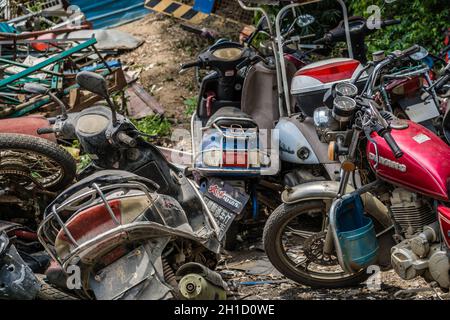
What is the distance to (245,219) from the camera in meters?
5.59

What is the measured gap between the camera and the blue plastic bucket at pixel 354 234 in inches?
170

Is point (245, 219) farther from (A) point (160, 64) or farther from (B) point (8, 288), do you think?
(A) point (160, 64)

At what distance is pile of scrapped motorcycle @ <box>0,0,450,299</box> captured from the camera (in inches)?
157

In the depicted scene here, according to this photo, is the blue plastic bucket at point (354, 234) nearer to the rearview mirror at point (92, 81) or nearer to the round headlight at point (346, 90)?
the round headlight at point (346, 90)

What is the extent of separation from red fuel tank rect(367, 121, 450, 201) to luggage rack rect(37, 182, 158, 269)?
1.40m

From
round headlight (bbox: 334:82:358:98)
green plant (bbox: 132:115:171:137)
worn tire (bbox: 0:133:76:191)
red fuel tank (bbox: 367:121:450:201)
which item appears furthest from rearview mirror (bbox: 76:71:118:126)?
green plant (bbox: 132:115:171:137)

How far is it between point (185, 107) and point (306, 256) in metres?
3.74

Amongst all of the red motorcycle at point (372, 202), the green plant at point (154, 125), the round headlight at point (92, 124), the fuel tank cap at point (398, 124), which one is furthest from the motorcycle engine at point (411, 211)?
the green plant at point (154, 125)

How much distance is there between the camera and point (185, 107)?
26.6 ft

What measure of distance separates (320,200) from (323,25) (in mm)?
4445

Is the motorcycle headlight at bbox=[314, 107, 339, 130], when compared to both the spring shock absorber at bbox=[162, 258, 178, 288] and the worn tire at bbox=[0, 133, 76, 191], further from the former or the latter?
the worn tire at bbox=[0, 133, 76, 191]

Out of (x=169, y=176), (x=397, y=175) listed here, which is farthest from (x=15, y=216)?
(x=397, y=175)

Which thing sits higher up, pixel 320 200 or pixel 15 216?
pixel 320 200

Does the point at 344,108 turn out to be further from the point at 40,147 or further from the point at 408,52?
the point at 40,147
